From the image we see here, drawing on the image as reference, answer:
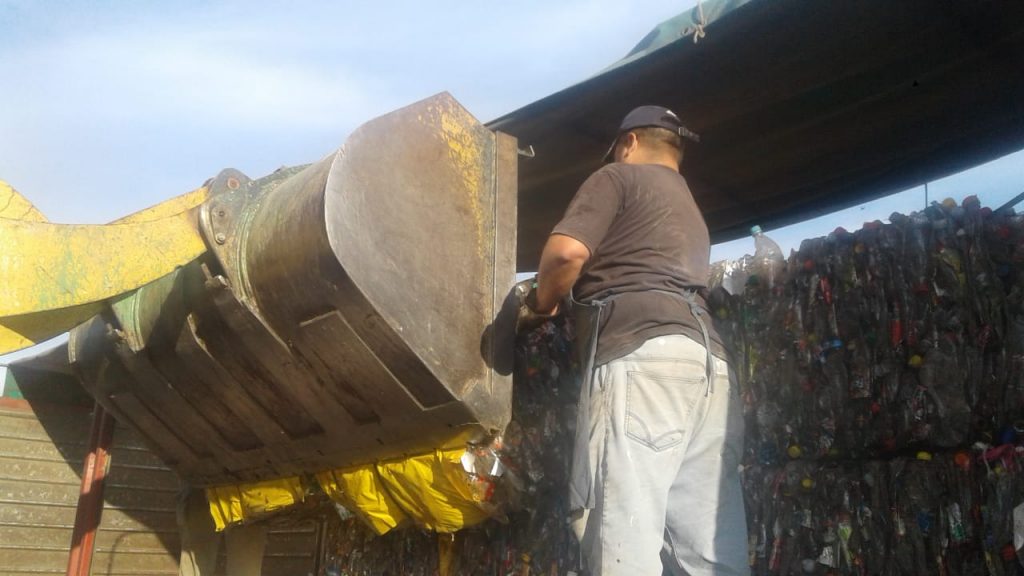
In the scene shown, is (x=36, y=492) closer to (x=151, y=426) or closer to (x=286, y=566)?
(x=151, y=426)

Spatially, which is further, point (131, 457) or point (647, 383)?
point (131, 457)

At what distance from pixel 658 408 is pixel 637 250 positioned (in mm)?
493

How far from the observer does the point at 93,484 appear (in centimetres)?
490

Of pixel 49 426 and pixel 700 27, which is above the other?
pixel 700 27

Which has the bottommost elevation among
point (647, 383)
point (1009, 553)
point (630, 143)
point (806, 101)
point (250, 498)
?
point (1009, 553)

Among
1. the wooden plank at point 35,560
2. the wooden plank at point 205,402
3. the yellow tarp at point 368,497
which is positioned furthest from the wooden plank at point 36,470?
the yellow tarp at point 368,497

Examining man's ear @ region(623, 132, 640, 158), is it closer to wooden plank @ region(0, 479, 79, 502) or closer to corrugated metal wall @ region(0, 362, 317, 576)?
corrugated metal wall @ region(0, 362, 317, 576)

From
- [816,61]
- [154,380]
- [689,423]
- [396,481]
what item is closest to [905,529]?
[689,423]

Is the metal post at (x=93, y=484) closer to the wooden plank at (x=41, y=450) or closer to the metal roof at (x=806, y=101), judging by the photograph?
the wooden plank at (x=41, y=450)

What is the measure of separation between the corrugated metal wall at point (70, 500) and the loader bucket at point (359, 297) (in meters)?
1.71

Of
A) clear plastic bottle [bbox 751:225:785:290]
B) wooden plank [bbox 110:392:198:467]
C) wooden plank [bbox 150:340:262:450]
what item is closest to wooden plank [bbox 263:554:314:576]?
wooden plank [bbox 110:392:198:467]

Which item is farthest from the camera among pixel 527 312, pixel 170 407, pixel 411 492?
pixel 170 407

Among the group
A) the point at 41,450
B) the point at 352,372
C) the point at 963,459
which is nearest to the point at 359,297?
the point at 352,372

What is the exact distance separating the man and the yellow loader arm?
117cm
